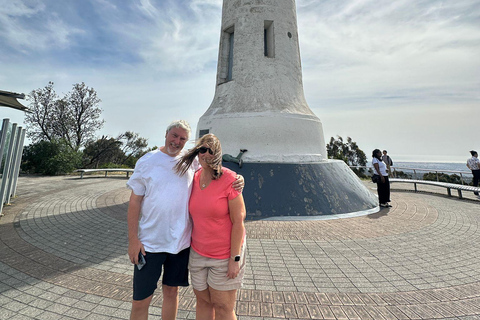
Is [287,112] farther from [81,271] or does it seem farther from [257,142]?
[81,271]

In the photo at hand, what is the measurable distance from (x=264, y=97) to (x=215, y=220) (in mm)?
6462

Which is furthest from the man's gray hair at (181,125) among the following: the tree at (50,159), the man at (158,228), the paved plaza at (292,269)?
the tree at (50,159)

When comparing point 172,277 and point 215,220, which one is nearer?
point 215,220

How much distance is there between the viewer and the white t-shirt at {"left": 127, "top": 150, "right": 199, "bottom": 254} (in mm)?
1756

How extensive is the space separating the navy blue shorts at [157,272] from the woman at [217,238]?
119 millimetres

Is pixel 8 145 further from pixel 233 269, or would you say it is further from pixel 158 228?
pixel 233 269

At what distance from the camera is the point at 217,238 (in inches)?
67.4

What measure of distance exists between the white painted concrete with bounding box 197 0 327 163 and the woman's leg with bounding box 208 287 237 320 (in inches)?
211

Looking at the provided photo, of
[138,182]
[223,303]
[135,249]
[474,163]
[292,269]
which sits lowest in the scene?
[292,269]

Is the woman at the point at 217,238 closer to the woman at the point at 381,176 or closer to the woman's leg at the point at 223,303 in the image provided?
the woman's leg at the point at 223,303

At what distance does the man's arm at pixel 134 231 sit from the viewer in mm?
1742

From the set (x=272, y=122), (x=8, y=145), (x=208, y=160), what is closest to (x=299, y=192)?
(x=272, y=122)

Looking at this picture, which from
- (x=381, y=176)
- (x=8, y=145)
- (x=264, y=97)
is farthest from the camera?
(x=264, y=97)

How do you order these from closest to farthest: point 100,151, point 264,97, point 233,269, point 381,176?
point 233,269
point 381,176
point 264,97
point 100,151
